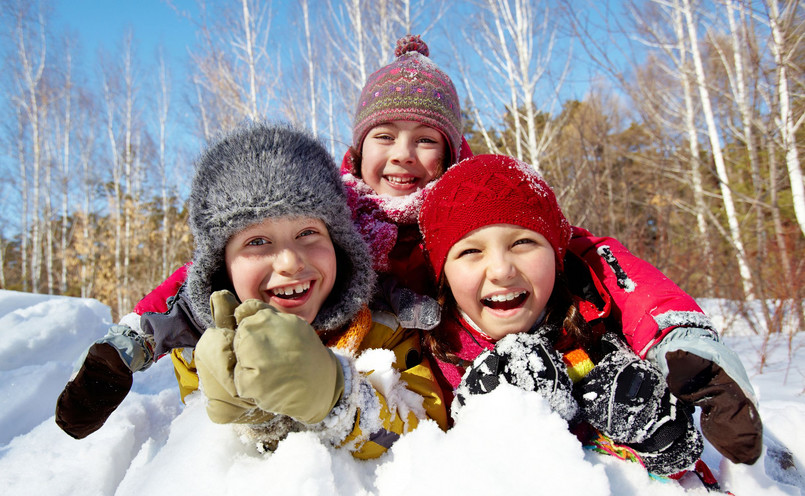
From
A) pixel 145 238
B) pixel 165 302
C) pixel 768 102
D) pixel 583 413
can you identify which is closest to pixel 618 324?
pixel 583 413

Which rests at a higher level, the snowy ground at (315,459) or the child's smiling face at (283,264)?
the child's smiling face at (283,264)

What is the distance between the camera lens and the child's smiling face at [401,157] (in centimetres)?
176

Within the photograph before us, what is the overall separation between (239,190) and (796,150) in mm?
6470

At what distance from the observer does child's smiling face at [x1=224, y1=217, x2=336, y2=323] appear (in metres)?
1.19

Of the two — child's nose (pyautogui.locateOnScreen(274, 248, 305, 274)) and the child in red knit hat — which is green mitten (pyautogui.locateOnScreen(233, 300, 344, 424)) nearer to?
child's nose (pyautogui.locateOnScreen(274, 248, 305, 274))

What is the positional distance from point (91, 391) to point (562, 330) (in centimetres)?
139

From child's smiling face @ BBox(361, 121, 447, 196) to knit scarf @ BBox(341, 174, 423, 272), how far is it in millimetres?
87

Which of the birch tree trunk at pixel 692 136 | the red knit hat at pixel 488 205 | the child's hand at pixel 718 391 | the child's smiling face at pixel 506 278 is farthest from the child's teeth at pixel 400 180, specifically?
the birch tree trunk at pixel 692 136

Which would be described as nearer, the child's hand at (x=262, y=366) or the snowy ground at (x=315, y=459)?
the child's hand at (x=262, y=366)

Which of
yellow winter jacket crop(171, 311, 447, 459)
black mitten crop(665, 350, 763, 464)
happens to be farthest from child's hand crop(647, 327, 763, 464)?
yellow winter jacket crop(171, 311, 447, 459)

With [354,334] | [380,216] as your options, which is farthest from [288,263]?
[380,216]

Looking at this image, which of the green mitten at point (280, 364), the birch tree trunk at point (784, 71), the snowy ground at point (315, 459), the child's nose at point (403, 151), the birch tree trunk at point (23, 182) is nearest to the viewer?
the green mitten at point (280, 364)

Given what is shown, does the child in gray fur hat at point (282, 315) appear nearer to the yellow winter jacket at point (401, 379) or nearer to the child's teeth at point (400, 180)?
the yellow winter jacket at point (401, 379)

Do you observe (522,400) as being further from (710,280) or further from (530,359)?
(710,280)
